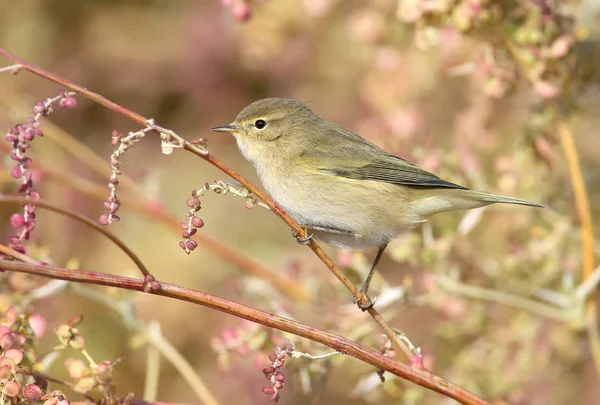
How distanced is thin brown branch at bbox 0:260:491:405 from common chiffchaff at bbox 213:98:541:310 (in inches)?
42.9

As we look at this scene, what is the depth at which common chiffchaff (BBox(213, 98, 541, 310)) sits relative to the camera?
311 cm

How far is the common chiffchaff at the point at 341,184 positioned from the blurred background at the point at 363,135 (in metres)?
0.13

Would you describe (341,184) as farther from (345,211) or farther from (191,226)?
(191,226)

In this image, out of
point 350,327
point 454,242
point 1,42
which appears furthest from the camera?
point 1,42

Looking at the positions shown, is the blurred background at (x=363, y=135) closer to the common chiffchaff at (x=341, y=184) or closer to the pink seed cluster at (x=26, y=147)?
the common chiffchaff at (x=341, y=184)

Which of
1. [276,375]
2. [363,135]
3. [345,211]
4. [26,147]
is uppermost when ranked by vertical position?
[363,135]

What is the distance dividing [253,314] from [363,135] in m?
2.78

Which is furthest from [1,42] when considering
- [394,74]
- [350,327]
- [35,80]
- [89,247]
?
[350,327]

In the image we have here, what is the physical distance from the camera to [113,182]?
1.68m

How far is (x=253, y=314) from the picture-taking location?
176 centimetres

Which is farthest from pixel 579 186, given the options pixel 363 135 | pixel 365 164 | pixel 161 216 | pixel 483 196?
pixel 161 216

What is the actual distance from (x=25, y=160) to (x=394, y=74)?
3103 mm

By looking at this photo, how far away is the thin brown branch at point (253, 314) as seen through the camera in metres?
1.62

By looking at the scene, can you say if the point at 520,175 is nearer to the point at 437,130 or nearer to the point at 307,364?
the point at 307,364
